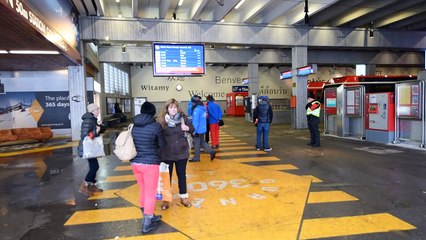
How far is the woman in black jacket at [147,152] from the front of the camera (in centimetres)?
392

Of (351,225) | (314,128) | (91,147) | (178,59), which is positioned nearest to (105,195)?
(91,147)

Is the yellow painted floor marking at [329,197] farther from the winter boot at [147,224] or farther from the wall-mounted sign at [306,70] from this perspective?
the wall-mounted sign at [306,70]

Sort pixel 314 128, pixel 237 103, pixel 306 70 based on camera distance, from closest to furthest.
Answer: pixel 314 128 → pixel 306 70 → pixel 237 103

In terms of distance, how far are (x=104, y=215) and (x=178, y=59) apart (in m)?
10.5

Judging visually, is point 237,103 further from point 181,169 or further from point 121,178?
point 181,169

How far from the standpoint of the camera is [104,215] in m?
4.62

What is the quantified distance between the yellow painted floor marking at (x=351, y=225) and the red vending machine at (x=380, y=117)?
7.64 metres

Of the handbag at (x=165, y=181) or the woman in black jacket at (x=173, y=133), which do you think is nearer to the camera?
the woman in black jacket at (x=173, y=133)

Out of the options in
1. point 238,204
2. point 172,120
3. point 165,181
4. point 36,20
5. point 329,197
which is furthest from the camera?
point 36,20

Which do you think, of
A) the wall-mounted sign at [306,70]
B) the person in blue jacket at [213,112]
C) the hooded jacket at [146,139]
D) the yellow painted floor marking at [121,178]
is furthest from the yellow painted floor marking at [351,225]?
the wall-mounted sign at [306,70]

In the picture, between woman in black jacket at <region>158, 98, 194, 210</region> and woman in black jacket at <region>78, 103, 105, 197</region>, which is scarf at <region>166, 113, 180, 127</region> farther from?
woman in black jacket at <region>78, 103, 105, 197</region>

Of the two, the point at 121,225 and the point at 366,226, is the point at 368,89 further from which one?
the point at 121,225

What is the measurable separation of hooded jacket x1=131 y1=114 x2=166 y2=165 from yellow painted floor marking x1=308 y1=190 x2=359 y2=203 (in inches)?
111

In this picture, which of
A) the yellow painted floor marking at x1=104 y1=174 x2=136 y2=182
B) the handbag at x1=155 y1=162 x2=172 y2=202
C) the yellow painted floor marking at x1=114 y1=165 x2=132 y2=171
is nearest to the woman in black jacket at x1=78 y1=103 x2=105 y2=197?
the yellow painted floor marking at x1=104 y1=174 x2=136 y2=182
